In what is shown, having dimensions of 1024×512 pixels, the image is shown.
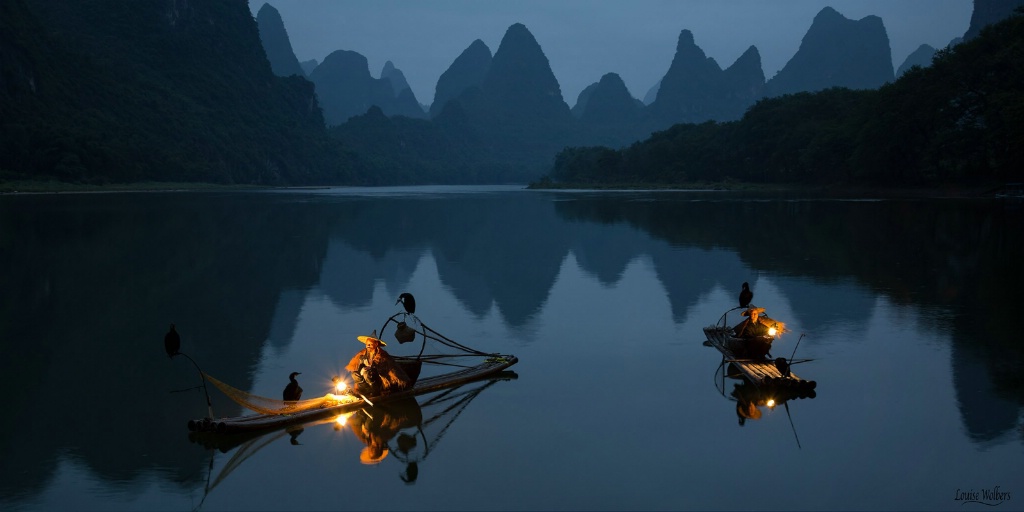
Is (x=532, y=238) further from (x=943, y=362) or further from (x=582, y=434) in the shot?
(x=582, y=434)

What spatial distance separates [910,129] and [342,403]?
71.8 metres

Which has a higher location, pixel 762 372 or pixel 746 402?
pixel 762 372

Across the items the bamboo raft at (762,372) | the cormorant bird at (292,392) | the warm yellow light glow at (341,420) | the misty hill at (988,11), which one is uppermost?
the misty hill at (988,11)

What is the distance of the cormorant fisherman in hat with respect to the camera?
39.0ft

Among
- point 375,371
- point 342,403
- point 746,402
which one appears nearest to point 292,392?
point 342,403

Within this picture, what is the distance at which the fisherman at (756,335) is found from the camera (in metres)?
13.3

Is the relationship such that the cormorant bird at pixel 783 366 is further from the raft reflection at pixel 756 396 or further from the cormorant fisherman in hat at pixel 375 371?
the cormorant fisherman in hat at pixel 375 371

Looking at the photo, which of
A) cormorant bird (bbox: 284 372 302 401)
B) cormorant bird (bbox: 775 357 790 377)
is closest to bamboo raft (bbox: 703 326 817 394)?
cormorant bird (bbox: 775 357 790 377)

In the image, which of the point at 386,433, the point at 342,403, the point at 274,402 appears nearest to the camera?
the point at 386,433

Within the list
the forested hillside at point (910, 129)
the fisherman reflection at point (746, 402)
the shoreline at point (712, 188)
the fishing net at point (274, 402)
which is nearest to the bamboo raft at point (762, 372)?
the fisherman reflection at point (746, 402)

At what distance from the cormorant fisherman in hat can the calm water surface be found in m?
0.43

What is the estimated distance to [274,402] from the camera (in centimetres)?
1140

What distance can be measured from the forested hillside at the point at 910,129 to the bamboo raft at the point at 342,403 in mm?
54028

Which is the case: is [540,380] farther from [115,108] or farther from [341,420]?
[115,108]
